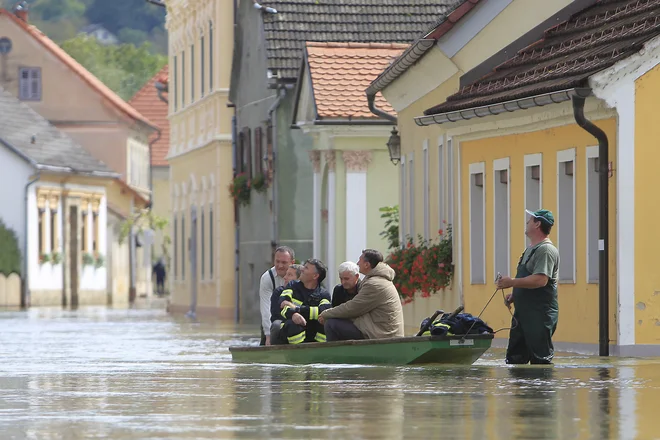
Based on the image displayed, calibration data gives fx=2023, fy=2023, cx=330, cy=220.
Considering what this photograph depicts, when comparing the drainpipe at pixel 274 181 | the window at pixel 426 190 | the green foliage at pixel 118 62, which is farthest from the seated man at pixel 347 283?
the green foliage at pixel 118 62

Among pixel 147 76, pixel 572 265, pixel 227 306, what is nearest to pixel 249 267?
pixel 227 306

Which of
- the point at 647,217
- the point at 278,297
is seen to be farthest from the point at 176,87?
the point at 278,297

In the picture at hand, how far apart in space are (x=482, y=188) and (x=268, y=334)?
23.0 feet

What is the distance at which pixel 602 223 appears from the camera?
2308 centimetres

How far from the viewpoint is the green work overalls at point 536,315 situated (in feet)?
62.6

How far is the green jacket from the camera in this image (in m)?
20.4

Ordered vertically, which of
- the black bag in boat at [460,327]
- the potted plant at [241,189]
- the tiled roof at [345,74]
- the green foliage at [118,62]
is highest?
the green foliage at [118,62]

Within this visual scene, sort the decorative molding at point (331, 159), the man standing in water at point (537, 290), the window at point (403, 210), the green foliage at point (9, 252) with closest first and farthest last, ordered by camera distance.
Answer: the man standing in water at point (537, 290) < the window at point (403, 210) < the decorative molding at point (331, 159) < the green foliage at point (9, 252)

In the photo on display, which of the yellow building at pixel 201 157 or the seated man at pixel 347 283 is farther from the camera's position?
the yellow building at pixel 201 157

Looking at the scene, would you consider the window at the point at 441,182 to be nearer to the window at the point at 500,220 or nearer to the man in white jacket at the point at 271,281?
the window at the point at 500,220

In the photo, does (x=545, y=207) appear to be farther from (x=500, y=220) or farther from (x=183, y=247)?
(x=183, y=247)

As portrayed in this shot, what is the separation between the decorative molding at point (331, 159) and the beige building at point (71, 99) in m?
45.0

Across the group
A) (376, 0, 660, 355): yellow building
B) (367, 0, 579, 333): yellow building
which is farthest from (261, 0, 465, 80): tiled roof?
(376, 0, 660, 355): yellow building

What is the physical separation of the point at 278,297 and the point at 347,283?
1133 millimetres
